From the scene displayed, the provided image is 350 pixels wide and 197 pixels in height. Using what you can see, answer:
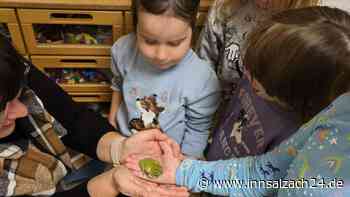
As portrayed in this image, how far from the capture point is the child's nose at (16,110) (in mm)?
756

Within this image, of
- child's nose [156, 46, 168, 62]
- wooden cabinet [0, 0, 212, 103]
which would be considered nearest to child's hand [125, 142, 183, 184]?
child's nose [156, 46, 168, 62]

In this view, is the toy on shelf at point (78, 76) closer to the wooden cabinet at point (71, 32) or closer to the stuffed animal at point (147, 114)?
the wooden cabinet at point (71, 32)

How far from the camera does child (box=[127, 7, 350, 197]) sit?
0.49 meters

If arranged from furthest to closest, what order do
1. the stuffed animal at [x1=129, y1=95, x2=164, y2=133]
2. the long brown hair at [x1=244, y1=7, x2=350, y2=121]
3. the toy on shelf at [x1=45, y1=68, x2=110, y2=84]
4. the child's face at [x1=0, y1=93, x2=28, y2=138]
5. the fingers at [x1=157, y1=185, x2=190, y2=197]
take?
the toy on shelf at [x1=45, y1=68, x2=110, y2=84]
the stuffed animal at [x1=129, y1=95, x2=164, y2=133]
the fingers at [x1=157, y1=185, x2=190, y2=197]
the child's face at [x1=0, y1=93, x2=28, y2=138]
the long brown hair at [x1=244, y1=7, x2=350, y2=121]

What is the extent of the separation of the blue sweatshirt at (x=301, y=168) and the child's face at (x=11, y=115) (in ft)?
1.34

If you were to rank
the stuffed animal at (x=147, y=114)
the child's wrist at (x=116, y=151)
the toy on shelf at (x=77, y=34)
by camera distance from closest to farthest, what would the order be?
1. the child's wrist at (x=116, y=151)
2. the stuffed animal at (x=147, y=114)
3. the toy on shelf at (x=77, y=34)

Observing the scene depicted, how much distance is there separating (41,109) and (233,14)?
58cm

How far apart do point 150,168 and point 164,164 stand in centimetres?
4

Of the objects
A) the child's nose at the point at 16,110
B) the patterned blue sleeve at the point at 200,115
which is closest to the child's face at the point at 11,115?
the child's nose at the point at 16,110

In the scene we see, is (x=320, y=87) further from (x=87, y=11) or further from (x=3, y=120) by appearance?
(x=87, y=11)

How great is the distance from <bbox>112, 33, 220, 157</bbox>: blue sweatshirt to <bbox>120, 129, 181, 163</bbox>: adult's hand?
0.32 ft

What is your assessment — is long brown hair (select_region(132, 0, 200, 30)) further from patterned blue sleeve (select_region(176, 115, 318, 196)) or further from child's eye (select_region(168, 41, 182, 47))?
patterned blue sleeve (select_region(176, 115, 318, 196))

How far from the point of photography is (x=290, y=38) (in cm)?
65

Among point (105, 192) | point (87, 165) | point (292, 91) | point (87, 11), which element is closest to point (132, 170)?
point (105, 192)
